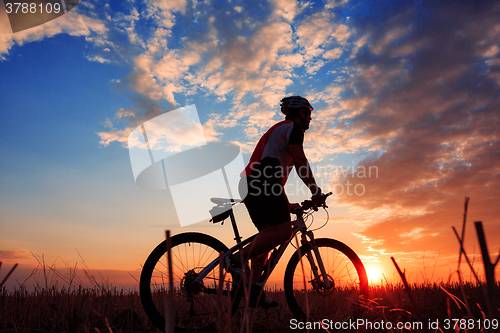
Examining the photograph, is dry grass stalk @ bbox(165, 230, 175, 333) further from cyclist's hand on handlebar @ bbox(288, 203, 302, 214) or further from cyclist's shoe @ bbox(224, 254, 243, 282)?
cyclist's hand on handlebar @ bbox(288, 203, 302, 214)

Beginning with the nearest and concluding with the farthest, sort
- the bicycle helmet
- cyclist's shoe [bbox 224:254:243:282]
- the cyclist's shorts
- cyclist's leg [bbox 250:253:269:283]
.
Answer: cyclist's shoe [bbox 224:254:243:282] < the cyclist's shorts < cyclist's leg [bbox 250:253:269:283] < the bicycle helmet

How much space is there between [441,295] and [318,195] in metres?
3.78

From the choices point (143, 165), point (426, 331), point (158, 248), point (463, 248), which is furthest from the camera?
point (143, 165)

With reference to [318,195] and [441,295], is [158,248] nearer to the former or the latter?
[318,195]

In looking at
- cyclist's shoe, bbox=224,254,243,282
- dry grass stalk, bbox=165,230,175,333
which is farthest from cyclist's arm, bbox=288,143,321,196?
dry grass stalk, bbox=165,230,175,333

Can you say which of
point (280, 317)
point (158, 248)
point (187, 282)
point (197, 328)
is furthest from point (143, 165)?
point (280, 317)

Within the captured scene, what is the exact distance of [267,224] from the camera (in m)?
3.84

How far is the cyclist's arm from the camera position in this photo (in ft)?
12.1

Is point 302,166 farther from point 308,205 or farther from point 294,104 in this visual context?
point 294,104

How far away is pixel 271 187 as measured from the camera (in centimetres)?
370

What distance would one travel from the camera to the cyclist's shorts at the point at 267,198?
145 inches

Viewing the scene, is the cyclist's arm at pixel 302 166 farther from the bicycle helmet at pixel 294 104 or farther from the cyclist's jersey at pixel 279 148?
the bicycle helmet at pixel 294 104

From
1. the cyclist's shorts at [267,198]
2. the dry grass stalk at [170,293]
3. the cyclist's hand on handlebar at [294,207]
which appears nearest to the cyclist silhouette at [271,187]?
the cyclist's shorts at [267,198]

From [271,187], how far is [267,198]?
0.48 feet
